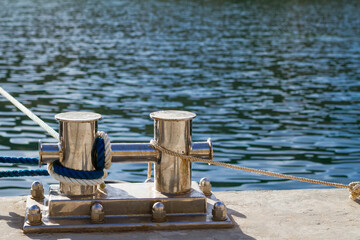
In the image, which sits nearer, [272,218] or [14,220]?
[14,220]

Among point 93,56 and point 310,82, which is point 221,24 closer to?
point 93,56

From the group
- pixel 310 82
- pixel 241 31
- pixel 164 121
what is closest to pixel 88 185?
pixel 164 121

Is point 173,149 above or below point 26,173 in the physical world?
above

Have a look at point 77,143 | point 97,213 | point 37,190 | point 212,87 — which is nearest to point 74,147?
point 77,143

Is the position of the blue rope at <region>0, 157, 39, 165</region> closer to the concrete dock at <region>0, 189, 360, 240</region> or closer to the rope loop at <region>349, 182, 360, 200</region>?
the concrete dock at <region>0, 189, 360, 240</region>

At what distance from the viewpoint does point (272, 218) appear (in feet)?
13.7

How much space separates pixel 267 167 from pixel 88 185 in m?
4.80

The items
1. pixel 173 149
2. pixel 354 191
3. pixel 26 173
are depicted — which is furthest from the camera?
pixel 354 191

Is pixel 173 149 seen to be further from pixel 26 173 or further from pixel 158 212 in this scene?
pixel 26 173

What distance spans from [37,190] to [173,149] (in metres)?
0.98

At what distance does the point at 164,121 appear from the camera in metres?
4.14

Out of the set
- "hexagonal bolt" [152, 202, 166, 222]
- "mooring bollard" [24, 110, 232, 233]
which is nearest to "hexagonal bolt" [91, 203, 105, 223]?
"mooring bollard" [24, 110, 232, 233]

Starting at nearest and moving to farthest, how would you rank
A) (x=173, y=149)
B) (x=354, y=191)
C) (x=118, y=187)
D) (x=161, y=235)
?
1. (x=161, y=235)
2. (x=173, y=149)
3. (x=118, y=187)
4. (x=354, y=191)

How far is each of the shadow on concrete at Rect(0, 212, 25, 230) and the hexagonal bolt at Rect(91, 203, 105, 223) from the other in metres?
0.45
